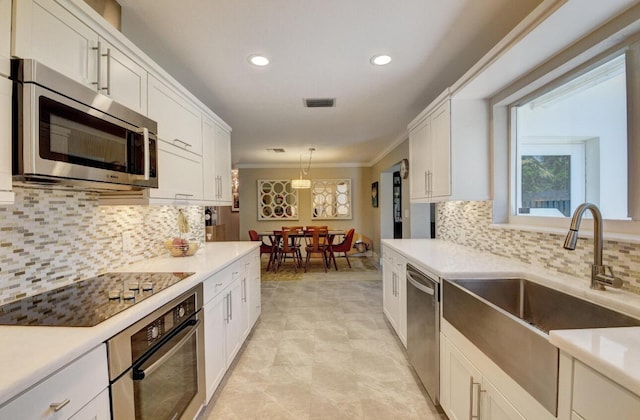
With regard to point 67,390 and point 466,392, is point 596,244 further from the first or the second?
point 67,390

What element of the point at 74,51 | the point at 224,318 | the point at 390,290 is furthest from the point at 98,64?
the point at 390,290

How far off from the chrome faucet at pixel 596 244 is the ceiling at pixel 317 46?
1155 millimetres

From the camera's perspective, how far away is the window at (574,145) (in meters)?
1.47

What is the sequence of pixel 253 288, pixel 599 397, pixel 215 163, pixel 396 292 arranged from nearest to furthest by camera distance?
pixel 599 397, pixel 396 292, pixel 215 163, pixel 253 288

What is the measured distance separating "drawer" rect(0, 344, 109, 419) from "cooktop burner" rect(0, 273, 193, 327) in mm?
142

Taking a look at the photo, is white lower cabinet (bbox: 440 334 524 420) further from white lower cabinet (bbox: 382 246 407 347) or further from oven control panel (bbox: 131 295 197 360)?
oven control panel (bbox: 131 295 197 360)

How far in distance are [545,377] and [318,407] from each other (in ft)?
4.59

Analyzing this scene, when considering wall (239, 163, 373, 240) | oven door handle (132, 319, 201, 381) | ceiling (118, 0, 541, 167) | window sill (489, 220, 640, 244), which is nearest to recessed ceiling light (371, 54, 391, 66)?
ceiling (118, 0, 541, 167)

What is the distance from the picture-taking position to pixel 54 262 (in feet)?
4.78

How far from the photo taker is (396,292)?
8.85 feet

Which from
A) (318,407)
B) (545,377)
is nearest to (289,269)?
(318,407)

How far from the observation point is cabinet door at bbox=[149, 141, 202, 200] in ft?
6.17

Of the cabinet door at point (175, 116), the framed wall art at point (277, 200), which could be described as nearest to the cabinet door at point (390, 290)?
the cabinet door at point (175, 116)

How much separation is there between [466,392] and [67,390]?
1590 mm
